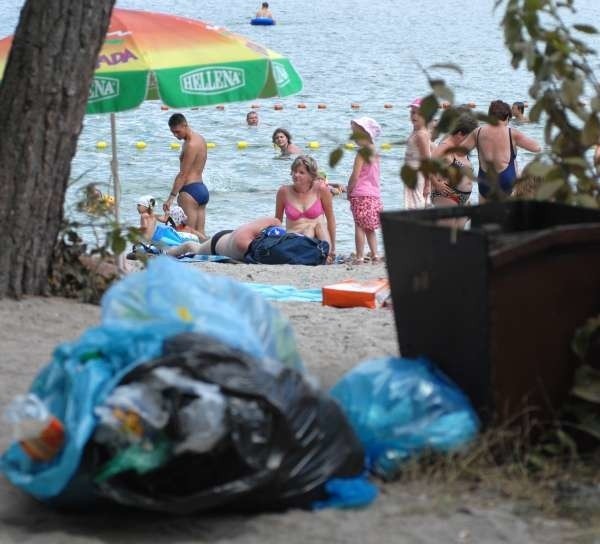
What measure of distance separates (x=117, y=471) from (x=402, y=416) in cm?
97

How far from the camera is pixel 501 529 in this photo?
3613 mm

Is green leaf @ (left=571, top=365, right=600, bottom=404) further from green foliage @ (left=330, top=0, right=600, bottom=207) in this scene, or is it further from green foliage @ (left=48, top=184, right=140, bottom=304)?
green foliage @ (left=48, top=184, right=140, bottom=304)

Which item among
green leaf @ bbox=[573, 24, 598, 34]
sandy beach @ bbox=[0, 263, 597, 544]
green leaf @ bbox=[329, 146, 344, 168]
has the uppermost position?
green leaf @ bbox=[573, 24, 598, 34]

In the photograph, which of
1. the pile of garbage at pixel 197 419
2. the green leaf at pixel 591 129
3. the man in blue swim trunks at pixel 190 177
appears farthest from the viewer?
the man in blue swim trunks at pixel 190 177

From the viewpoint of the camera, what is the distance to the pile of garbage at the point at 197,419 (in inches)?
136

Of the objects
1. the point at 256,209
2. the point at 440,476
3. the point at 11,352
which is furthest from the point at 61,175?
the point at 256,209

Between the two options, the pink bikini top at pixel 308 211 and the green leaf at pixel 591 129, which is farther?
the pink bikini top at pixel 308 211

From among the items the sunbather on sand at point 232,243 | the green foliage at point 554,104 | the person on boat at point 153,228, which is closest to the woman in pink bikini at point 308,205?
the sunbather on sand at point 232,243

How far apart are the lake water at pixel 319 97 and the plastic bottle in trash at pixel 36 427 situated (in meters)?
1.57

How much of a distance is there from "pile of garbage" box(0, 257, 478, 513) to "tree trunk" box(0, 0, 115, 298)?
A: 245 cm

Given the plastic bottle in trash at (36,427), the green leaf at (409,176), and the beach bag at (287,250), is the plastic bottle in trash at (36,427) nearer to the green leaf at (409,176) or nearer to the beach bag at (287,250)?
the green leaf at (409,176)

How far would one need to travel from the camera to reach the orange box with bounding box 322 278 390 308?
7879 mm

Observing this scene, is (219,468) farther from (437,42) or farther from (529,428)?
(437,42)

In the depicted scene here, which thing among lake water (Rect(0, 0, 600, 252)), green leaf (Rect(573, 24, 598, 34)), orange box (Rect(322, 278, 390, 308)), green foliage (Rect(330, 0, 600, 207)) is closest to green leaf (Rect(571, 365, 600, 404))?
green foliage (Rect(330, 0, 600, 207))
